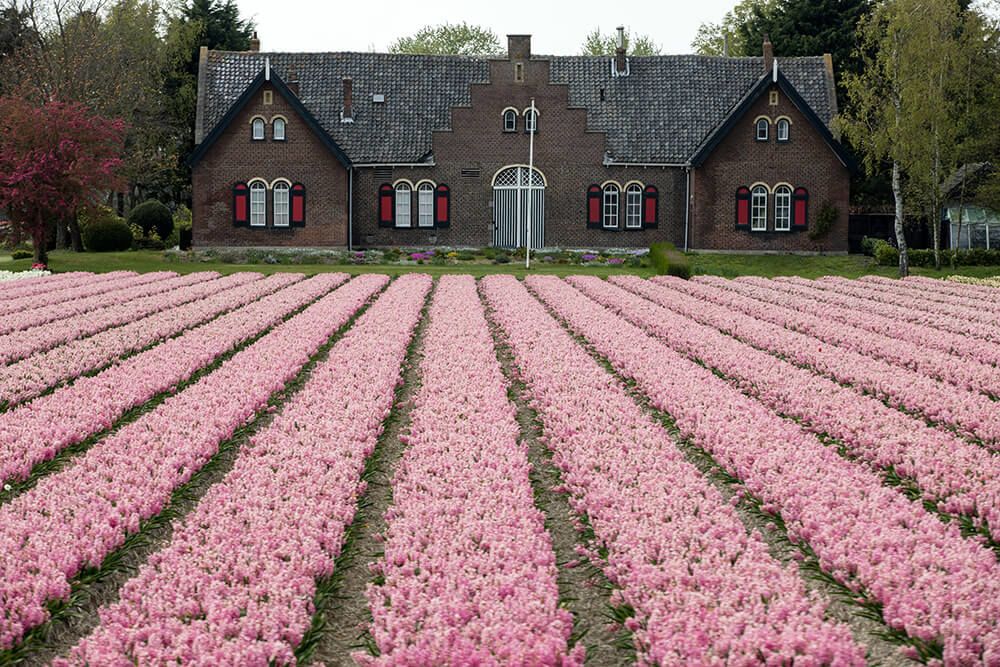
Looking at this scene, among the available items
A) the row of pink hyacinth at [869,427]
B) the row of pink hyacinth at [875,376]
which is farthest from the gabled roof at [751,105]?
the row of pink hyacinth at [869,427]

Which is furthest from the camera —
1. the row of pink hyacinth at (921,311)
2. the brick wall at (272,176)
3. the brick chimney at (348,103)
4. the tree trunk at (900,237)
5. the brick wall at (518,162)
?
the brick chimney at (348,103)

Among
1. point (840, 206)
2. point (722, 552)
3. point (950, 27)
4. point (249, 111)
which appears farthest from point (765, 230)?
point (722, 552)

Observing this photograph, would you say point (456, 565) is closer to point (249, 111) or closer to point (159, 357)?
point (159, 357)

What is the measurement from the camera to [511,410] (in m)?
9.08

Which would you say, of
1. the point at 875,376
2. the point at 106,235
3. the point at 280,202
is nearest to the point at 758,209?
the point at 280,202

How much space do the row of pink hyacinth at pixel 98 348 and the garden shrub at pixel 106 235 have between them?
25737mm

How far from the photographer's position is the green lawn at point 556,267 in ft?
108

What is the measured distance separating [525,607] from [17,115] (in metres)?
31.7

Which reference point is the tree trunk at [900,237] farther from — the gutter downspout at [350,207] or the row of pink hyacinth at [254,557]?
the row of pink hyacinth at [254,557]

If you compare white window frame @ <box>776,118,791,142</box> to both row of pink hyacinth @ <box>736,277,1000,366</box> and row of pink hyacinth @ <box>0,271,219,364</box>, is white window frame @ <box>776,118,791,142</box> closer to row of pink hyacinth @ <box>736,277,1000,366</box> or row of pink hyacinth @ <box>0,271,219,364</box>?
row of pink hyacinth @ <box>736,277,1000,366</box>

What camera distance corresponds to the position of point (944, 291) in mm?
23547

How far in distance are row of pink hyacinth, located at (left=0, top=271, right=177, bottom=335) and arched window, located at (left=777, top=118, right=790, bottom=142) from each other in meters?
25.5

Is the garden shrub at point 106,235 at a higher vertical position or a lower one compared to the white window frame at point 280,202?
lower

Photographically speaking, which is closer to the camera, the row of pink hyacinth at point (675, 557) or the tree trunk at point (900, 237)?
the row of pink hyacinth at point (675, 557)
